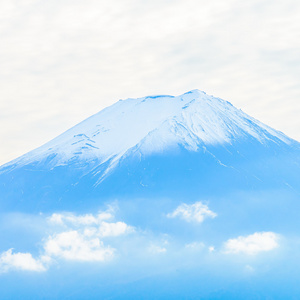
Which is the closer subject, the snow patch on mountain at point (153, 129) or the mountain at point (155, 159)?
the snow patch on mountain at point (153, 129)

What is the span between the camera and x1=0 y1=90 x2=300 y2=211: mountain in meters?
127

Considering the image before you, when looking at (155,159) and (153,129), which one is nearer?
(153,129)

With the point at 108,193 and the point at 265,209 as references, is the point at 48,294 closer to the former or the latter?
the point at 108,193

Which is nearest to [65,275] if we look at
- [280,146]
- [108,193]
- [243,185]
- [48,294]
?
[48,294]

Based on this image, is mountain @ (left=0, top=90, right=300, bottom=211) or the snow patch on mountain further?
mountain @ (left=0, top=90, right=300, bottom=211)

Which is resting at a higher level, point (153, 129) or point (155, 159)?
point (153, 129)

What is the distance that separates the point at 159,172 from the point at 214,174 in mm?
9890

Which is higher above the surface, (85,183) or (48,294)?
(85,183)

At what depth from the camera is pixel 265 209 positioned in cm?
12662

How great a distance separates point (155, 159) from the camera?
421 feet

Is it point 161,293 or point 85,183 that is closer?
point 161,293

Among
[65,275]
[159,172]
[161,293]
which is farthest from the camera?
[159,172]

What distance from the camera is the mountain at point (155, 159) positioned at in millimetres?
126750

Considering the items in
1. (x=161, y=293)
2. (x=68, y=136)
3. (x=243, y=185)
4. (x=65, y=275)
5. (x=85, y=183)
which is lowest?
(x=161, y=293)
